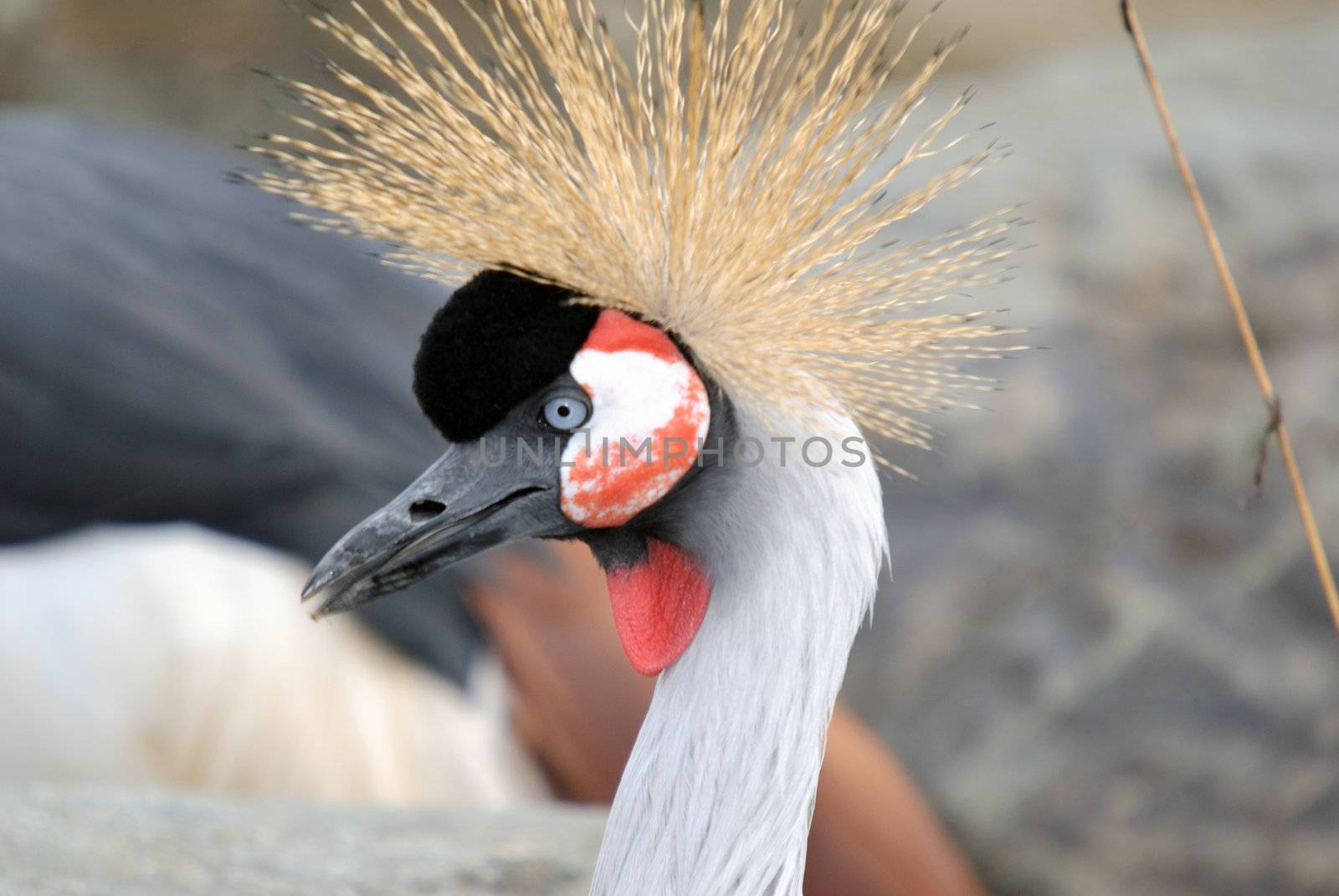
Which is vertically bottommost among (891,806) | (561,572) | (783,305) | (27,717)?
(27,717)

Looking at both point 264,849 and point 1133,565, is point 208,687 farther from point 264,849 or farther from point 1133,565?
point 1133,565

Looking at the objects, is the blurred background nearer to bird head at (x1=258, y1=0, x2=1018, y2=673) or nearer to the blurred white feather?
the blurred white feather

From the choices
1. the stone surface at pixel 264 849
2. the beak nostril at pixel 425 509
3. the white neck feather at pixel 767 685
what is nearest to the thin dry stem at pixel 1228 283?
the white neck feather at pixel 767 685

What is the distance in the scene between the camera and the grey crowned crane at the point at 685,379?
0.87m

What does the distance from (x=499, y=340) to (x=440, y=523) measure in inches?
5.0

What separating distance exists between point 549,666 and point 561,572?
0.58ft

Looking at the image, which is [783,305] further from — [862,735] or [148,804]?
A: [862,735]

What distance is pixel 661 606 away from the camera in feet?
3.07

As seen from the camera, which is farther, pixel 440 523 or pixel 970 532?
pixel 970 532

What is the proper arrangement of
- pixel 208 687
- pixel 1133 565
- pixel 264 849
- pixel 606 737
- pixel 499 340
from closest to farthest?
pixel 499 340 < pixel 264 849 < pixel 208 687 < pixel 606 737 < pixel 1133 565

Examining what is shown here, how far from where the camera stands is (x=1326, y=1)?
5004mm

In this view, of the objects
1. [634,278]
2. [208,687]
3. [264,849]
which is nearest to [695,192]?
[634,278]

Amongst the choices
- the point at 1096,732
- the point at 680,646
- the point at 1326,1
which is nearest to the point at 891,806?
the point at 1096,732

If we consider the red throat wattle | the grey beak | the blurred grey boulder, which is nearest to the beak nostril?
the grey beak
